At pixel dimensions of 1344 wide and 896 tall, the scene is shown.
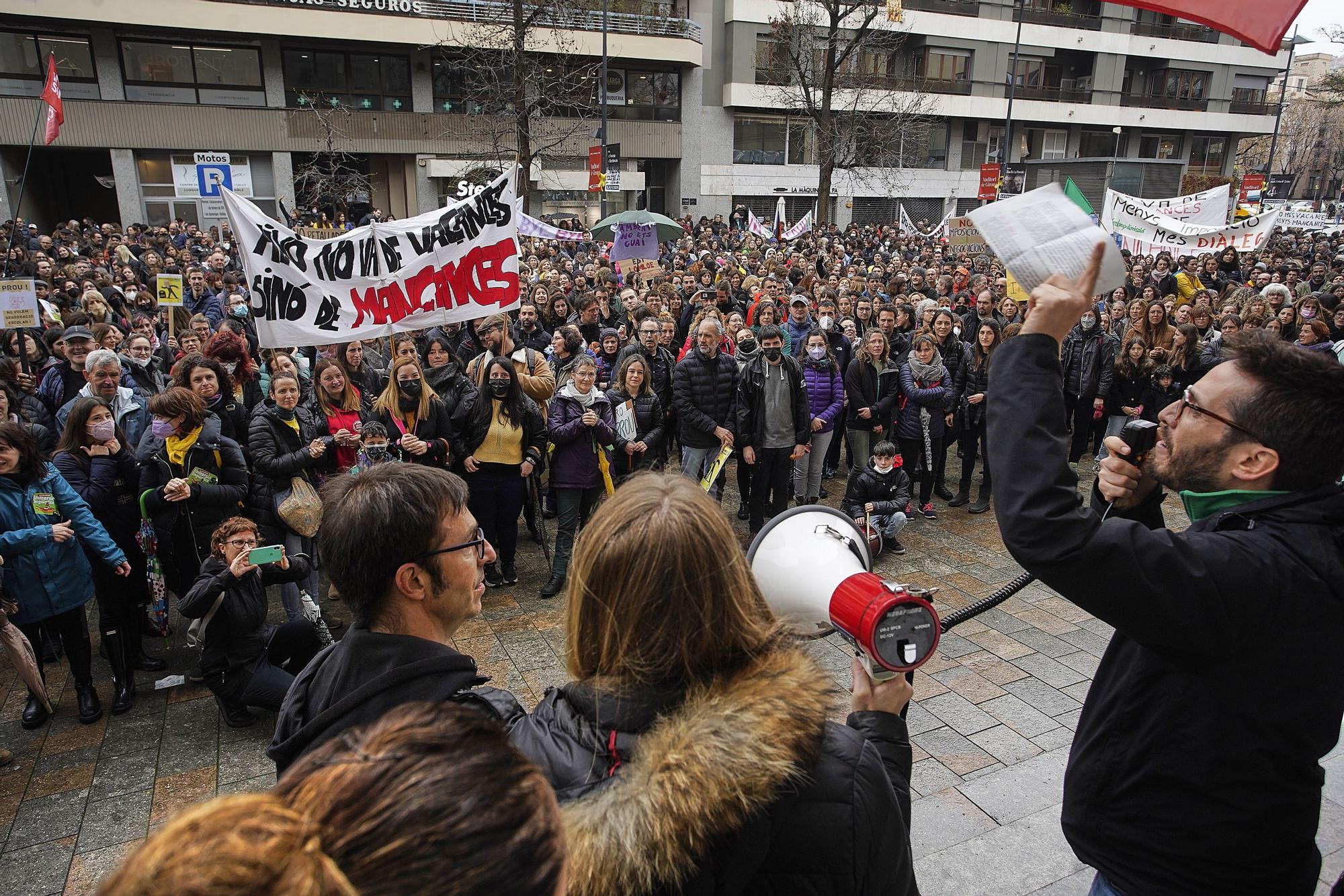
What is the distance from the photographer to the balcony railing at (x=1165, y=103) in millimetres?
47469

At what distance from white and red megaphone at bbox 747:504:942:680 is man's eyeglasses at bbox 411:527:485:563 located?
0.74 meters

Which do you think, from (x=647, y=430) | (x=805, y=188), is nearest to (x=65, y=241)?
(x=647, y=430)

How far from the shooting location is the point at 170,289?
9.23 meters

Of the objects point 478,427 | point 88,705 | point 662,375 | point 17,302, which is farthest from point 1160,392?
point 17,302

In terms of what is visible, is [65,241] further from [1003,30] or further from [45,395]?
[1003,30]

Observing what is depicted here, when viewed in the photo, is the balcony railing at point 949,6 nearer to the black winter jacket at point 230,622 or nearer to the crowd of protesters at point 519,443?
the crowd of protesters at point 519,443

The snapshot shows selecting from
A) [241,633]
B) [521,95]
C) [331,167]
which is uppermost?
[521,95]

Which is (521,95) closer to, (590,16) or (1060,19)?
(590,16)

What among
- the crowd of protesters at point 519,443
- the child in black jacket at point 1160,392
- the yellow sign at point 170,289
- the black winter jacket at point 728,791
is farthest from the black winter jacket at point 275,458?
the child in black jacket at point 1160,392

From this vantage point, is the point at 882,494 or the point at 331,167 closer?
the point at 882,494

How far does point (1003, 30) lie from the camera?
140ft

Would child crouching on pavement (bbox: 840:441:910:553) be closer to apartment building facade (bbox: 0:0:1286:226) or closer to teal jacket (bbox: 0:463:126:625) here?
teal jacket (bbox: 0:463:126:625)

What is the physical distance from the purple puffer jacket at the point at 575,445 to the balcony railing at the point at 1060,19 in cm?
4669

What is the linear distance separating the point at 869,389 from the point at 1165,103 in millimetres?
52859
